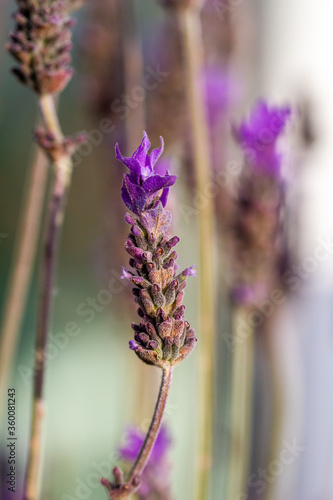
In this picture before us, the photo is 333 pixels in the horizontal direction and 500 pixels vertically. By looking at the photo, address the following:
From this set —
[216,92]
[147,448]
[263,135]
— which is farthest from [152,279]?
[216,92]

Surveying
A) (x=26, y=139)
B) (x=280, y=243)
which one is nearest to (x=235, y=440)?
(x=280, y=243)

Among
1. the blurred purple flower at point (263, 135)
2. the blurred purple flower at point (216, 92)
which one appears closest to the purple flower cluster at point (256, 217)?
the blurred purple flower at point (263, 135)

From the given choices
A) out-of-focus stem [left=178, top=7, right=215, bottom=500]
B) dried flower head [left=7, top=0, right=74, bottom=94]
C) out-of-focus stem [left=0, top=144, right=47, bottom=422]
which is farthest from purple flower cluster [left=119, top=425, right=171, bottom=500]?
dried flower head [left=7, top=0, right=74, bottom=94]

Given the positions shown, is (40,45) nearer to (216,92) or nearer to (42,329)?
(42,329)

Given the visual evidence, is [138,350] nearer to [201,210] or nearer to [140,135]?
[201,210]

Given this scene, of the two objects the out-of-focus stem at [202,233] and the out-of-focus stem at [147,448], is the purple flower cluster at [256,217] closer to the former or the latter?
the out-of-focus stem at [202,233]
